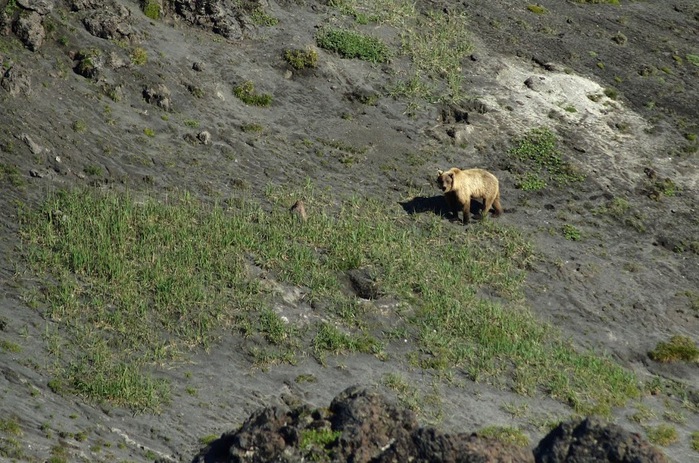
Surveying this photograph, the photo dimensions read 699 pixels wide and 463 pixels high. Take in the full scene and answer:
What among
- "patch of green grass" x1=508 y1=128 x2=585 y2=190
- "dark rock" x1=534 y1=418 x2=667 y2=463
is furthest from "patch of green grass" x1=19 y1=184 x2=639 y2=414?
"dark rock" x1=534 y1=418 x2=667 y2=463

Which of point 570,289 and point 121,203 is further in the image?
point 570,289

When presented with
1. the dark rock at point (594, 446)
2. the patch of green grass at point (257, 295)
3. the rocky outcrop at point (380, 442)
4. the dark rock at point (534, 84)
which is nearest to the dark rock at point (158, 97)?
the patch of green grass at point (257, 295)

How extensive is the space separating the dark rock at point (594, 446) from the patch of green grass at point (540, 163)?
27.6 m

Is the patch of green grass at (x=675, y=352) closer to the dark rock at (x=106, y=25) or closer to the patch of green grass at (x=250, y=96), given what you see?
the patch of green grass at (x=250, y=96)

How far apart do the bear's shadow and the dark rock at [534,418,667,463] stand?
76.2ft

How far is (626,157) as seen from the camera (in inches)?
1879

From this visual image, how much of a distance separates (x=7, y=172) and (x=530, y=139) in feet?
71.5

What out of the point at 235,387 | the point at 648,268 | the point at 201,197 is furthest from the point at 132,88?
the point at 648,268

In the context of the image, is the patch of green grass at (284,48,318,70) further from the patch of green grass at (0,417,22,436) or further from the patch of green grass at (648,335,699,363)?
the patch of green grass at (0,417,22,436)

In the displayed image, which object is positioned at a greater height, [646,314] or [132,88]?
[132,88]

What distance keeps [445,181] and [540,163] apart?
799 centimetres

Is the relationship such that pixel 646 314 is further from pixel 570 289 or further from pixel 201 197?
pixel 201 197

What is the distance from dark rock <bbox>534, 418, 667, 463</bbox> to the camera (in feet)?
52.5

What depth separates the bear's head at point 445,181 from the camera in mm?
38938
